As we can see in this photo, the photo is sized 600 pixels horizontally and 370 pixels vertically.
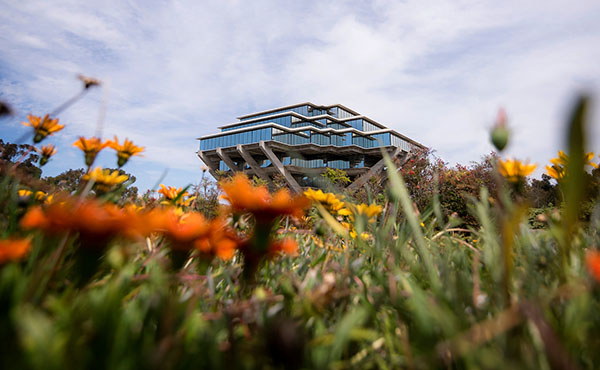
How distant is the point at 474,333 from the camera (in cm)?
30

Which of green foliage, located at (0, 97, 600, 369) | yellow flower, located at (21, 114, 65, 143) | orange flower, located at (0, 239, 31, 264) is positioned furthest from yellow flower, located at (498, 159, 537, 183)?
yellow flower, located at (21, 114, 65, 143)

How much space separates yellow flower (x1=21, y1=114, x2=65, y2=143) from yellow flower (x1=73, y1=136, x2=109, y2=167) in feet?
0.99

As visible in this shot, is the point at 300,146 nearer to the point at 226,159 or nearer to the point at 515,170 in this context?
the point at 226,159

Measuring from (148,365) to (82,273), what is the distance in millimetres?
273

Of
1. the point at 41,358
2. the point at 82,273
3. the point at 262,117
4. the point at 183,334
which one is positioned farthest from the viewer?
the point at 262,117

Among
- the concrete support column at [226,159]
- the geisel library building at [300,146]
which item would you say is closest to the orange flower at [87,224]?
the geisel library building at [300,146]

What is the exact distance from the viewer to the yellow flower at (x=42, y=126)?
87 cm

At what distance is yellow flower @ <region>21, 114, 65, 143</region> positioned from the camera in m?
0.87

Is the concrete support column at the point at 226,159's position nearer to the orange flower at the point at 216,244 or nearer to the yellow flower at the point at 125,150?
the yellow flower at the point at 125,150

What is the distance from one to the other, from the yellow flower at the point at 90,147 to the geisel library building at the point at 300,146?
24.4m

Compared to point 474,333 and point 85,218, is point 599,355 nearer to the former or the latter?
point 474,333

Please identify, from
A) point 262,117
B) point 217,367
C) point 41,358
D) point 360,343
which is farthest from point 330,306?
point 262,117

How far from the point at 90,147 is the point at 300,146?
1050 inches

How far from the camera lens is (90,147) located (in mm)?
680
